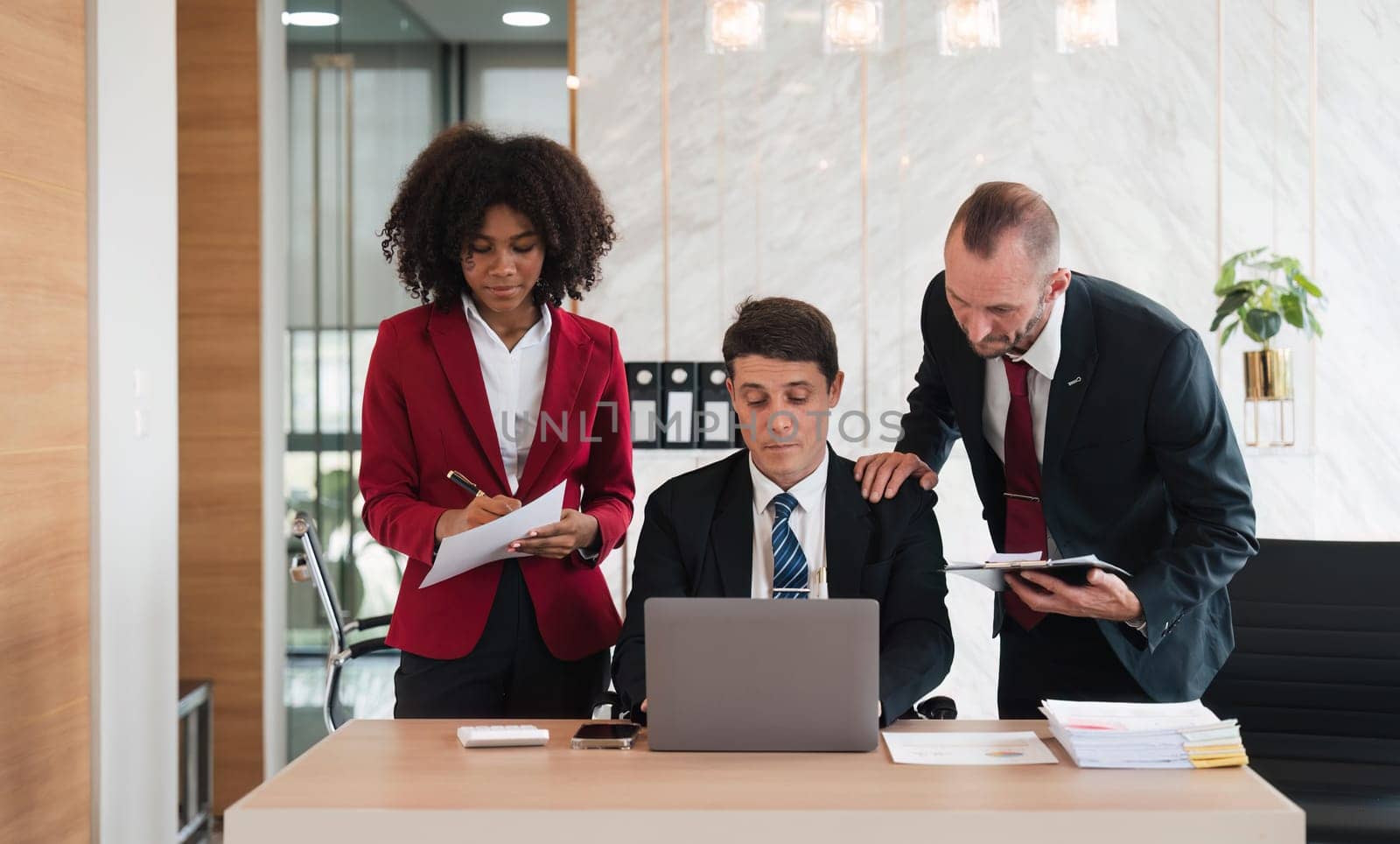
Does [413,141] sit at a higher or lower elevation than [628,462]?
higher

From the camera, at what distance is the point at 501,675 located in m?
2.25

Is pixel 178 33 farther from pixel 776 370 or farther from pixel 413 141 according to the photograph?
pixel 776 370

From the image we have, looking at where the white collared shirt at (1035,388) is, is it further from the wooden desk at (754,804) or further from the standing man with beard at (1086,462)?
the wooden desk at (754,804)

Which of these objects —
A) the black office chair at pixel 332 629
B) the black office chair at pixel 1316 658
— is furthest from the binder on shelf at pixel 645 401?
the black office chair at pixel 1316 658

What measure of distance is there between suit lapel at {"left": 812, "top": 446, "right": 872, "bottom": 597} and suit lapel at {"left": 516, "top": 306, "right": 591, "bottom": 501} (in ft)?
1.61

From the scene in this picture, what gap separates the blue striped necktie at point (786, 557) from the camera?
2.18m

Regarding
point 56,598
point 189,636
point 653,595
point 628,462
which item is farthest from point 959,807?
point 189,636

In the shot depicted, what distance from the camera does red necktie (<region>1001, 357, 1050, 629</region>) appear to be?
2.25 meters

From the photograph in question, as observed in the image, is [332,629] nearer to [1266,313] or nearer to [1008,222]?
[1008,222]

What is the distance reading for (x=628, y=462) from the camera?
2.48 meters

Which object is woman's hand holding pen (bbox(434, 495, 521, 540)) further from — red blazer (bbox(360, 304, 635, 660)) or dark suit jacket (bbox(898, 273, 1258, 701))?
dark suit jacket (bbox(898, 273, 1258, 701))

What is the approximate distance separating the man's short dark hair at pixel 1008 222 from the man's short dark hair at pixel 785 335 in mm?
305

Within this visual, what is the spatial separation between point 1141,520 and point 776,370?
0.69 m

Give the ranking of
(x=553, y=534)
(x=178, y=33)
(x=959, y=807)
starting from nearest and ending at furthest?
(x=959, y=807), (x=553, y=534), (x=178, y=33)
